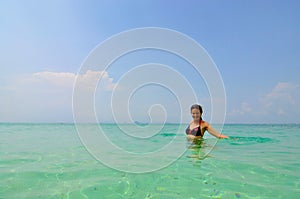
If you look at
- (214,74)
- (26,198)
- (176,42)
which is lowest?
(26,198)

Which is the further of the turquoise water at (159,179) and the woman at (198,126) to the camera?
the woman at (198,126)

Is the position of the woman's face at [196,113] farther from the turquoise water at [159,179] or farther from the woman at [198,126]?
the turquoise water at [159,179]

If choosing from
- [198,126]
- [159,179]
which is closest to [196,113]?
[198,126]

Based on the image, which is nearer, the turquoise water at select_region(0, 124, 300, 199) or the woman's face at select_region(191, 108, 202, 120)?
the turquoise water at select_region(0, 124, 300, 199)

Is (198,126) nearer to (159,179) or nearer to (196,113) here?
(196,113)

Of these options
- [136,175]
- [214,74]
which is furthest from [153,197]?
[214,74]

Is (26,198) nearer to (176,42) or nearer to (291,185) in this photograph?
(291,185)

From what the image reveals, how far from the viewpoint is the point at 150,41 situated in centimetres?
999

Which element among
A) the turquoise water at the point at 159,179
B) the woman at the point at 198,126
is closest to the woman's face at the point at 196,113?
the woman at the point at 198,126

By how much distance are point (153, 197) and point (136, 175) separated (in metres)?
1.39

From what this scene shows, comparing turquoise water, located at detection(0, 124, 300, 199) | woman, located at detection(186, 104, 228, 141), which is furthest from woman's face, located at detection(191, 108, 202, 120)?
turquoise water, located at detection(0, 124, 300, 199)

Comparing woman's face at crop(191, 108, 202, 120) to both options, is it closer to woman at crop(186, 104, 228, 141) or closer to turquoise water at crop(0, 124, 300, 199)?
woman at crop(186, 104, 228, 141)

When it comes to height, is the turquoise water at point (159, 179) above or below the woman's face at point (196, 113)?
below

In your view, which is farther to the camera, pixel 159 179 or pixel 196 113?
pixel 196 113
